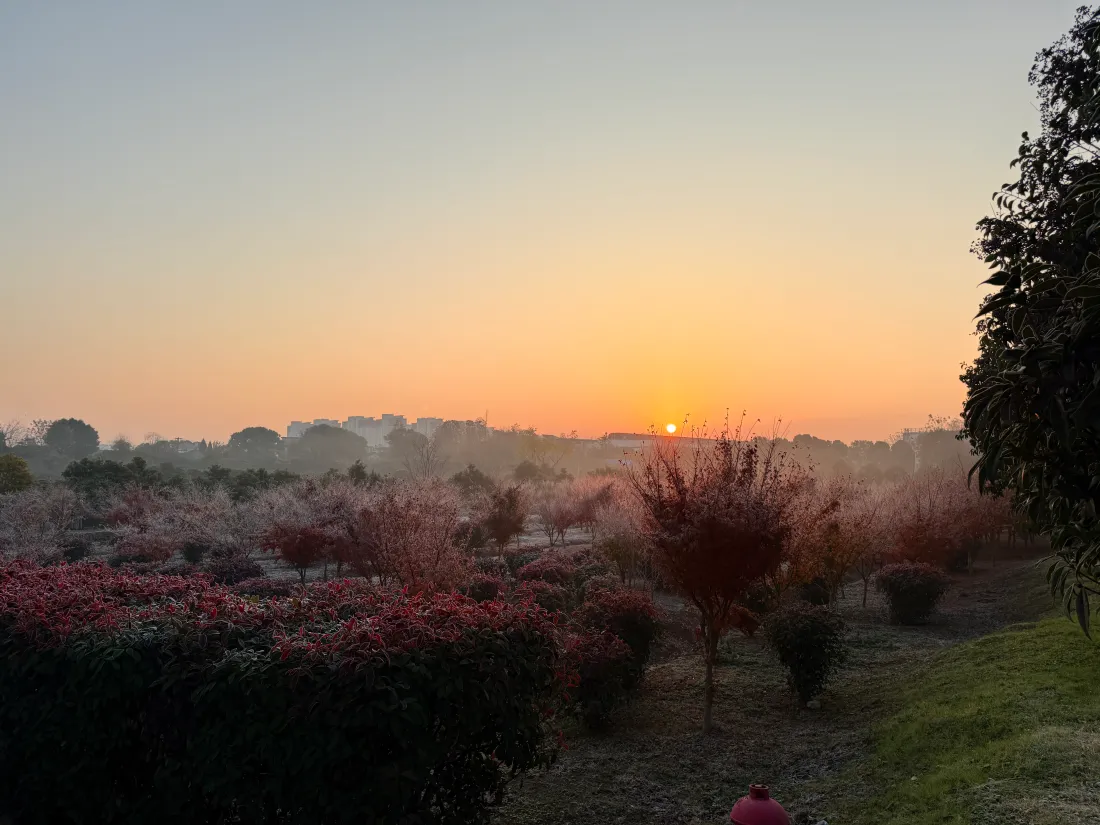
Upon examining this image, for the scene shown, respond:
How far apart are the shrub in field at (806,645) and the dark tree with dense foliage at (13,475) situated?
33.7 metres

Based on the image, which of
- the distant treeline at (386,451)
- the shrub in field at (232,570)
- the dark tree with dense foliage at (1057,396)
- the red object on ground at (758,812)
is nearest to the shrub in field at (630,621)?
the red object on ground at (758,812)

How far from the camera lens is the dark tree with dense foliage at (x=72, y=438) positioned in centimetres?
8106

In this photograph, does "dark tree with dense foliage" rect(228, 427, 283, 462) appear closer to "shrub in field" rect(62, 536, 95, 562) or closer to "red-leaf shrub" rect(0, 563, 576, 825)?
"shrub in field" rect(62, 536, 95, 562)

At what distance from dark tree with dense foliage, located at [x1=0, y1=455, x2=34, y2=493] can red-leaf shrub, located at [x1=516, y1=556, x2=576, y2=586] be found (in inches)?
1099

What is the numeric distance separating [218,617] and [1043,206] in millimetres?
10863

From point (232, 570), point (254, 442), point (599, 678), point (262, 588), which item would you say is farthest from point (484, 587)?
point (254, 442)

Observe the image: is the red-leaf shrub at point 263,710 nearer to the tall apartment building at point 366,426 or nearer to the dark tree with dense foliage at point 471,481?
the dark tree with dense foliage at point 471,481

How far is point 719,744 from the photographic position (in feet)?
25.8

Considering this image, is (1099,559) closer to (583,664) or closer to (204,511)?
(583,664)

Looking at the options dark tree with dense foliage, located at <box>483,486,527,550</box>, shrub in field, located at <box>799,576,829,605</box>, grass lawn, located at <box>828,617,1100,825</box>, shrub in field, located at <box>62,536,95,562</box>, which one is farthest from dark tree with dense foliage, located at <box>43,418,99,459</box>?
grass lawn, located at <box>828,617,1100,825</box>

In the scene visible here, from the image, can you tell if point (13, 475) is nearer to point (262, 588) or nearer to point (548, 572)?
point (262, 588)

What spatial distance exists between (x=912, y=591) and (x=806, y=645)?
7384 millimetres

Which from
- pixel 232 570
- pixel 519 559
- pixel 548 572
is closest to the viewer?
pixel 548 572

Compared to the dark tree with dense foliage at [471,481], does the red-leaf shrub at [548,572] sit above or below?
below
